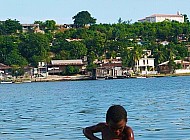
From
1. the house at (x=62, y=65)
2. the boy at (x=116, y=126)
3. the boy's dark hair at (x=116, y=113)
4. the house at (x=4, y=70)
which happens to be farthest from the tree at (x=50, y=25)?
the boy's dark hair at (x=116, y=113)

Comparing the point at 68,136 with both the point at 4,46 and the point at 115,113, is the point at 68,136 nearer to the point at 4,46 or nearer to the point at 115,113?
the point at 115,113

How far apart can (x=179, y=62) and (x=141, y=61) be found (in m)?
8.92

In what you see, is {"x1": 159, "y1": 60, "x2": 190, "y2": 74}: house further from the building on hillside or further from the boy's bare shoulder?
the boy's bare shoulder

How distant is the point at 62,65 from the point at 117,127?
124751 mm

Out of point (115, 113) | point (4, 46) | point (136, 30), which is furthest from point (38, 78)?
point (115, 113)

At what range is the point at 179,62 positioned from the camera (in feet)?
457

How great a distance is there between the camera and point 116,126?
7035mm

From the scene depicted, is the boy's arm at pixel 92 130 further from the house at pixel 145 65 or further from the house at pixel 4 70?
the house at pixel 4 70

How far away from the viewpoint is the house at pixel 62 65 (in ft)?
432

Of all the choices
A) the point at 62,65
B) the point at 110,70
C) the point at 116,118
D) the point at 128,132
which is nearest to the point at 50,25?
the point at 62,65

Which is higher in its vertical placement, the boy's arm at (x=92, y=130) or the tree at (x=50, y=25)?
the tree at (x=50, y=25)

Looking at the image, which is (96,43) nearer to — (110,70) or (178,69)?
(110,70)

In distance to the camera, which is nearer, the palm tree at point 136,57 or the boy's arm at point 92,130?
the boy's arm at point 92,130

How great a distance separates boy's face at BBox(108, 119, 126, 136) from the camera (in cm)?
702
